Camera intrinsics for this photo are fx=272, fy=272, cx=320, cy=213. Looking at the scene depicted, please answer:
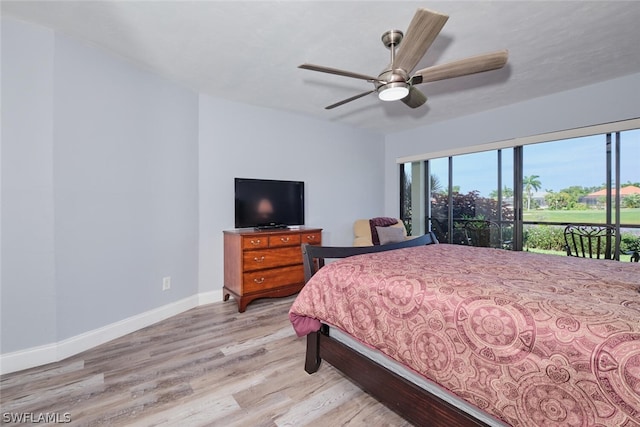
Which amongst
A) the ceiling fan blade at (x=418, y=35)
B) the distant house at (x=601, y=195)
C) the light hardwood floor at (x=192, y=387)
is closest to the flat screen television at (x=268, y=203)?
the light hardwood floor at (x=192, y=387)

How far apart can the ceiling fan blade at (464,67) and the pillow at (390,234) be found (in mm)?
2315

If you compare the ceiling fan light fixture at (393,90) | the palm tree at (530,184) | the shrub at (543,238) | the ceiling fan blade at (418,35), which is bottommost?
the shrub at (543,238)

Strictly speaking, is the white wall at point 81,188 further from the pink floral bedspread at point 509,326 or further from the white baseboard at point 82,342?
the pink floral bedspread at point 509,326

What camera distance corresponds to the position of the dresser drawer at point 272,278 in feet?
9.96

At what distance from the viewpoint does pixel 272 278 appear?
3203 millimetres

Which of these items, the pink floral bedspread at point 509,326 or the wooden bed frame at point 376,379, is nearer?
the pink floral bedspread at point 509,326

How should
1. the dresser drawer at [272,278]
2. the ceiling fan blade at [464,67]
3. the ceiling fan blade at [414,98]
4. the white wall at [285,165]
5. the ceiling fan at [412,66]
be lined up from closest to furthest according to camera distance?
the ceiling fan at [412,66], the ceiling fan blade at [464,67], the ceiling fan blade at [414,98], the dresser drawer at [272,278], the white wall at [285,165]

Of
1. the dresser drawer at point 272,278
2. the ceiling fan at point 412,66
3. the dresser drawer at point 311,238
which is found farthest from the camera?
the dresser drawer at point 311,238

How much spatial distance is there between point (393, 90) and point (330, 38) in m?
0.75

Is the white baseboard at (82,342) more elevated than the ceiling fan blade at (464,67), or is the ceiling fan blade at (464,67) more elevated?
the ceiling fan blade at (464,67)

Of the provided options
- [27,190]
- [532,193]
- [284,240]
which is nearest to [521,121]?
[532,193]

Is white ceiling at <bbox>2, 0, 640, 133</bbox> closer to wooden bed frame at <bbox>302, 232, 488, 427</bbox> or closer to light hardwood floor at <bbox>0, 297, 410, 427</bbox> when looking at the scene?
wooden bed frame at <bbox>302, 232, 488, 427</bbox>

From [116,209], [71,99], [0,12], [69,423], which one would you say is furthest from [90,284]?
[0,12]

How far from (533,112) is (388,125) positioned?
1.94 meters
